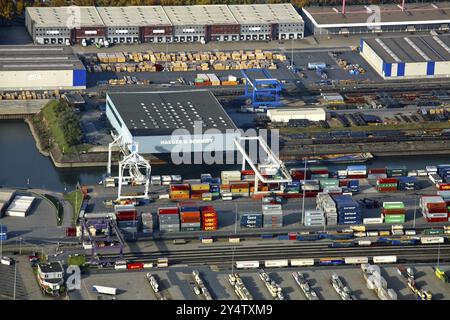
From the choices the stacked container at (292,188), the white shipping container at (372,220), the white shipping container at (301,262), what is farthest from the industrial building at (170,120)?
the white shipping container at (301,262)

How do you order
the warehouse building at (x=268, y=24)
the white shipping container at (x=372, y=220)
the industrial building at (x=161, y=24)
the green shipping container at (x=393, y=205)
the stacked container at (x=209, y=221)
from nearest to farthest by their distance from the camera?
the stacked container at (x=209, y=221)
the white shipping container at (x=372, y=220)
the green shipping container at (x=393, y=205)
the industrial building at (x=161, y=24)
the warehouse building at (x=268, y=24)

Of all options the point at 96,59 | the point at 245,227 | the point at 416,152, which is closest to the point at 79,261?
the point at 245,227

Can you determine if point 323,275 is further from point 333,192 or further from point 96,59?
point 96,59

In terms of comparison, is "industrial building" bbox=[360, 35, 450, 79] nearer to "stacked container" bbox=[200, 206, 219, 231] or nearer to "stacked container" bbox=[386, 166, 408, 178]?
"stacked container" bbox=[386, 166, 408, 178]

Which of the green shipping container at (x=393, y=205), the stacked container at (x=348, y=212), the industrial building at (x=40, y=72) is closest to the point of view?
the stacked container at (x=348, y=212)

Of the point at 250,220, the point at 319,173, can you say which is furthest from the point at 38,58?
the point at 250,220

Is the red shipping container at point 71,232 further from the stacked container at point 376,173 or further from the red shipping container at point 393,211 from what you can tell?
the stacked container at point 376,173

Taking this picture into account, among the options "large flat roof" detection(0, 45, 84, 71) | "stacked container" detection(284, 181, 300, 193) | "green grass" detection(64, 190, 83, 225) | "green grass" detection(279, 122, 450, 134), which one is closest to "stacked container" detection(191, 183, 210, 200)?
"stacked container" detection(284, 181, 300, 193)
